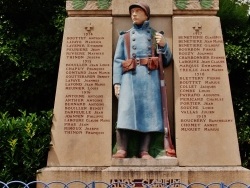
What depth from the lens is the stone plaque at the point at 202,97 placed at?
29.0 feet

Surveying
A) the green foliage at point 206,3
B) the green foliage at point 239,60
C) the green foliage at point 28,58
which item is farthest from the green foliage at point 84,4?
the green foliage at point 239,60

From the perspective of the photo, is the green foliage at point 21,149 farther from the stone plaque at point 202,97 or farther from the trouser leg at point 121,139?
the stone plaque at point 202,97

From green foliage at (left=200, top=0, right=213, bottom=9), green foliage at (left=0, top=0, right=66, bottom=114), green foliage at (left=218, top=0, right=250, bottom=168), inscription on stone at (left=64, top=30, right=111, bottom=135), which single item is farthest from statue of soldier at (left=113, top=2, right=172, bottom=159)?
green foliage at (left=218, top=0, right=250, bottom=168)

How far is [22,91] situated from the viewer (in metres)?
13.6

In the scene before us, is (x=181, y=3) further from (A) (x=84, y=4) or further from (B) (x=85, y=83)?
(B) (x=85, y=83)

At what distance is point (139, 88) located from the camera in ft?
29.1

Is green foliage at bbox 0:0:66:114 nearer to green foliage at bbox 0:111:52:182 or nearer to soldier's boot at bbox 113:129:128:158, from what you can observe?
green foliage at bbox 0:111:52:182

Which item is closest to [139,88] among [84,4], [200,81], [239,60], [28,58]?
[200,81]

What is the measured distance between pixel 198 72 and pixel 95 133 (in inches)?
94.2

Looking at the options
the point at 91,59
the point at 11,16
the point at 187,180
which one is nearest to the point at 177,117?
the point at 187,180

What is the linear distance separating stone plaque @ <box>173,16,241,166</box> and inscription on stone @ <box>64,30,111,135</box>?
1.50 m

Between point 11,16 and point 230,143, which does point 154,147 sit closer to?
point 230,143

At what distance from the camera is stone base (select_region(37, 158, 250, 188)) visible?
8312 millimetres

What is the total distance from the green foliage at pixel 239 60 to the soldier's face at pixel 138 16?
5502 mm
